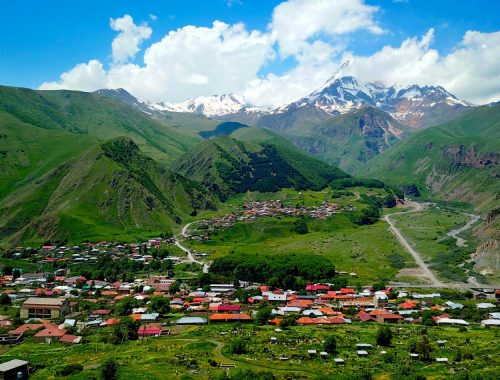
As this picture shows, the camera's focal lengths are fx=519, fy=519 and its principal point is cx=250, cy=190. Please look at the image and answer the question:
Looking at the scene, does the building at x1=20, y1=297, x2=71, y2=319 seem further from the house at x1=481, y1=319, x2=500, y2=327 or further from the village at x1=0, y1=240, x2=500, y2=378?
the house at x1=481, y1=319, x2=500, y2=327

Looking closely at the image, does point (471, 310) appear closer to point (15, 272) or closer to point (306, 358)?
point (306, 358)

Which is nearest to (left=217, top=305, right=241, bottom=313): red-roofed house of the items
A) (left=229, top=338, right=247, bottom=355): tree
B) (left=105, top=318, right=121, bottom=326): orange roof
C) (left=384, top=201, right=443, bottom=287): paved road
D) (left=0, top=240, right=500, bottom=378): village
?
(left=0, top=240, right=500, bottom=378): village

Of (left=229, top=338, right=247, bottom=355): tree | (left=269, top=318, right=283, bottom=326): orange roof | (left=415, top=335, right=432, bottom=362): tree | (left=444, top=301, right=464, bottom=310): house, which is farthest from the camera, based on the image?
(left=444, top=301, right=464, bottom=310): house

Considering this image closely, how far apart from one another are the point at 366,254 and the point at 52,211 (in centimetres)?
11090

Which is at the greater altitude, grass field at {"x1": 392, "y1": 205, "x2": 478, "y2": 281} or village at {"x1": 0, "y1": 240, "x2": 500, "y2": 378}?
grass field at {"x1": 392, "y1": 205, "x2": 478, "y2": 281}

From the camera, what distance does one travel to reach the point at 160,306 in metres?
84.1

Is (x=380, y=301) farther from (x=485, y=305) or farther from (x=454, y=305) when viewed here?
(x=485, y=305)

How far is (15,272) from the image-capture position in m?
116

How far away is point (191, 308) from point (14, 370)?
118ft

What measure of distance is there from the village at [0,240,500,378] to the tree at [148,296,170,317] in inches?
6.4

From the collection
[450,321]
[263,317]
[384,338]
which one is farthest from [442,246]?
[384,338]

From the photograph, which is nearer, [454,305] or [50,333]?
[50,333]

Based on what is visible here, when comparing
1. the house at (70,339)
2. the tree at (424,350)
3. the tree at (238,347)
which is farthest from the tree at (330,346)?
the house at (70,339)

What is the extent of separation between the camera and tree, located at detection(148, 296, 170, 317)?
81600mm
